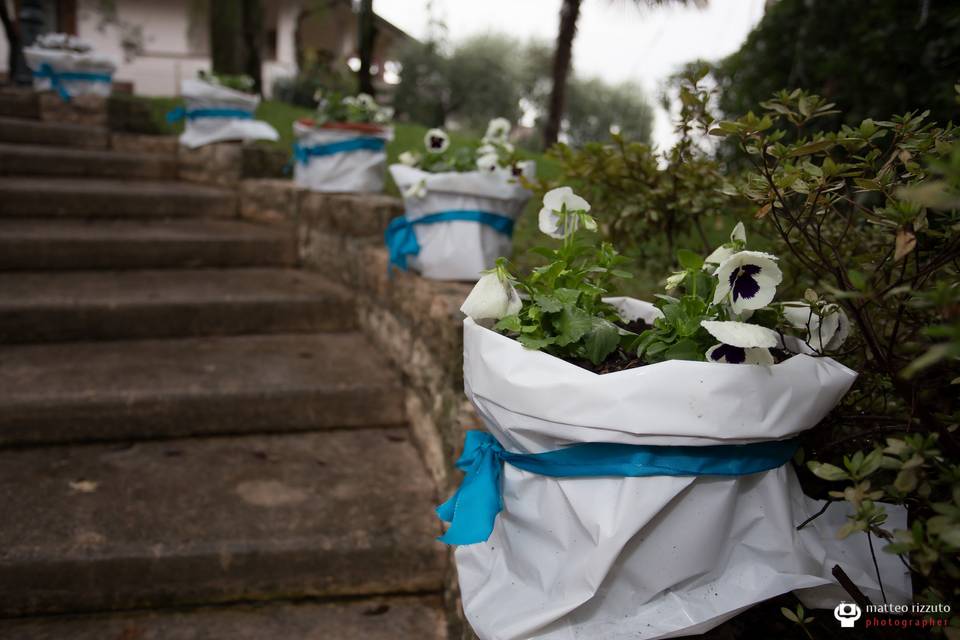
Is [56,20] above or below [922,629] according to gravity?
above

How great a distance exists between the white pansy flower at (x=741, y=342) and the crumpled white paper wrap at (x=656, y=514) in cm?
4

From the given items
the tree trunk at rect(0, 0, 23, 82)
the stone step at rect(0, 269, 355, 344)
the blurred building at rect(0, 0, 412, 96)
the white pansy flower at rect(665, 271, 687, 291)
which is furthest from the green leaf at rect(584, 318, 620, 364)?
the blurred building at rect(0, 0, 412, 96)

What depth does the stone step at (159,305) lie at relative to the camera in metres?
2.76

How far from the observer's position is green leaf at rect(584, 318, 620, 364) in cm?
118

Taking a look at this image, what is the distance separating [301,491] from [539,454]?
46.4 inches

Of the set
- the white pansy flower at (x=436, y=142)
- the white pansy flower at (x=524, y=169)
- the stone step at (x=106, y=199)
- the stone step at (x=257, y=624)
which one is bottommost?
the stone step at (x=257, y=624)

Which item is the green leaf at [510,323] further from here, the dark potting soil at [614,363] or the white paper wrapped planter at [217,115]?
the white paper wrapped planter at [217,115]

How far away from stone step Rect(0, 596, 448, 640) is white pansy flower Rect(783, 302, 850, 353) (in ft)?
3.73

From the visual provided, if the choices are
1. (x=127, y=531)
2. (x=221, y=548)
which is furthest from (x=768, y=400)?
(x=127, y=531)

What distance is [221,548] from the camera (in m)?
1.81

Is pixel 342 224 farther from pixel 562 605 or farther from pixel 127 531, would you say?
pixel 562 605

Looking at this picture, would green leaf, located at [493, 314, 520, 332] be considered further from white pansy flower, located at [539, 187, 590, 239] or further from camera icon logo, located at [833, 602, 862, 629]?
camera icon logo, located at [833, 602, 862, 629]

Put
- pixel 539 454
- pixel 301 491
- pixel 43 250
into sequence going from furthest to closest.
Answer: pixel 43 250 < pixel 301 491 < pixel 539 454

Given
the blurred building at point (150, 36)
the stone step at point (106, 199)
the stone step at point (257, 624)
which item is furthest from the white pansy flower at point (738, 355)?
the blurred building at point (150, 36)
